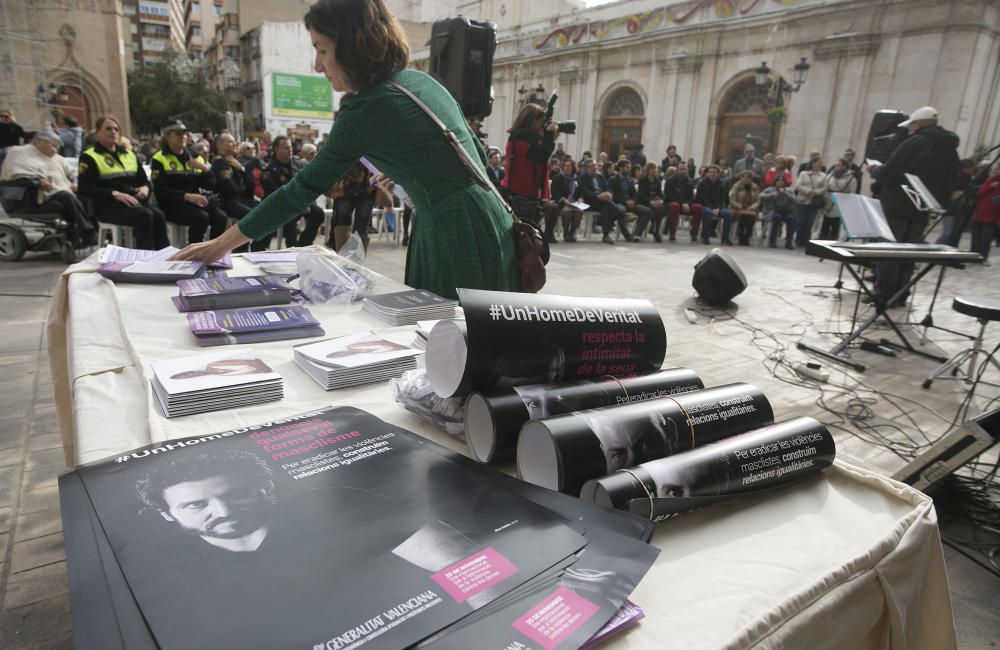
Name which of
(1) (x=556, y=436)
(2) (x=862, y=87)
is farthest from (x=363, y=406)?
(2) (x=862, y=87)

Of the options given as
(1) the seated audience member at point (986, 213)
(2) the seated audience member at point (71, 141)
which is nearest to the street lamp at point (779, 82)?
(1) the seated audience member at point (986, 213)

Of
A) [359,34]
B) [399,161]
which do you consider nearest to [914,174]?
[399,161]

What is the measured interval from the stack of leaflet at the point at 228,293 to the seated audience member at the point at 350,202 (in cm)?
478

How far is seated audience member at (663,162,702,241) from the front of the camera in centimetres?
1121

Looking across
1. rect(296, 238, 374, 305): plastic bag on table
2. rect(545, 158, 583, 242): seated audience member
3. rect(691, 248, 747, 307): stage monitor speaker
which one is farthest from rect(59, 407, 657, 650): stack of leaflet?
rect(545, 158, 583, 242): seated audience member

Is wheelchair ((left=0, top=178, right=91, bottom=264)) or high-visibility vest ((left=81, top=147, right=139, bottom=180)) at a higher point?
high-visibility vest ((left=81, top=147, right=139, bottom=180))

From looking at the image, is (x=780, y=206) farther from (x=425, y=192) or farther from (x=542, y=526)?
(x=542, y=526)

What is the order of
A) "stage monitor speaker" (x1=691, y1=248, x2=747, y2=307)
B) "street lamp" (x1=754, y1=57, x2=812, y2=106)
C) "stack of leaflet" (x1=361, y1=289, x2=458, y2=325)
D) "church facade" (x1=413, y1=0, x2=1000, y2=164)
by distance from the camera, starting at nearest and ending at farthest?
"stack of leaflet" (x1=361, y1=289, x2=458, y2=325)
"stage monitor speaker" (x1=691, y1=248, x2=747, y2=307)
"church facade" (x1=413, y1=0, x2=1000, y2=164)
"street lamp" (x1=754, y1=57, x2=812, y2=106)

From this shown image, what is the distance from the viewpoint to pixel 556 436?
2.17ft

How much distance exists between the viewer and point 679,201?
11406 millimetres

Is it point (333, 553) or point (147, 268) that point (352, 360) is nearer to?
point (333, 553)

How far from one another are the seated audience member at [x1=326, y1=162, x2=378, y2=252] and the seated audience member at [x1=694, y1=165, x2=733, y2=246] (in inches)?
284

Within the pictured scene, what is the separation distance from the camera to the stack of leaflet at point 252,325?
1276 mm

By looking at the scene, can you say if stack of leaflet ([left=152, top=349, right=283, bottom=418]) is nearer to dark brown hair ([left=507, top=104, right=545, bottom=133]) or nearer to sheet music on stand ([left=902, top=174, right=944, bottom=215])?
sheet music on stand ([left=902, top=174, right=944, bottom=215])
